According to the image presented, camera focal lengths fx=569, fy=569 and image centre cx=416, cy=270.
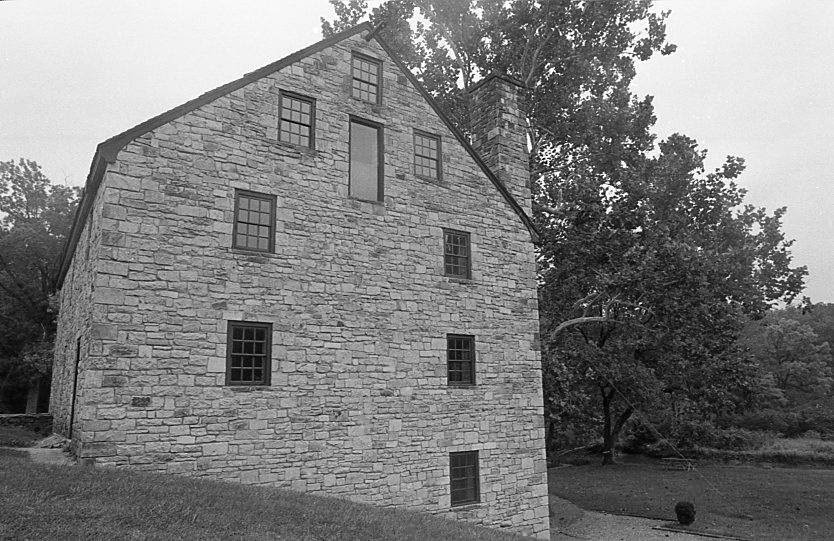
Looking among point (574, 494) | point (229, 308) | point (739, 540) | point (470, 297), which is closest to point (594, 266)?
point (470, 297)

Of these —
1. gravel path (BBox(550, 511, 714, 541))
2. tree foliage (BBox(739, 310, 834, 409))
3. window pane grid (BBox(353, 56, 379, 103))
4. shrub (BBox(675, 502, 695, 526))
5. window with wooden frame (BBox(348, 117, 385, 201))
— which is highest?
window pane grid (BBox(353, 56, 379, 103))

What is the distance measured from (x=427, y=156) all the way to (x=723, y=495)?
20428mm

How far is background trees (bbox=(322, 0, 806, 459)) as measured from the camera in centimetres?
1942

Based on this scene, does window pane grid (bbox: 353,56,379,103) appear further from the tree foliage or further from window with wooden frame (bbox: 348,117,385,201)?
the tree foliage

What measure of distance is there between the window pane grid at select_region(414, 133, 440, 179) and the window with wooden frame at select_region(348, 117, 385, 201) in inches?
45.2

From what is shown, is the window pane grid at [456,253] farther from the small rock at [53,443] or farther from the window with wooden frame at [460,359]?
the small rock at [53,443]

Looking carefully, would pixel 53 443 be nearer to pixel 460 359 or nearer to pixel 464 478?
pixel 464 478

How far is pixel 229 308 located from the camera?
37.3ft

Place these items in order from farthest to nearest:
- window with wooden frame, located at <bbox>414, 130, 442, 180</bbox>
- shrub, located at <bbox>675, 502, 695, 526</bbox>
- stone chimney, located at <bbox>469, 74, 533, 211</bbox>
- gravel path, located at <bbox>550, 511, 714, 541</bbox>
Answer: shrub, located at <bbox>675, 502, 695, 526</bbox> < gravel path, located at <bbox>550, 511, 714, 541</bbox> < stone chimney, located at <bbox>469, 74, 533, 211</bbox> < window with wooden frame, located at <bbox>414, 130, 442, 180</bbox>

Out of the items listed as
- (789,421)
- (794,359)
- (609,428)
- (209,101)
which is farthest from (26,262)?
(794,359)

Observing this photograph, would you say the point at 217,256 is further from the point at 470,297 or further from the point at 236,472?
the point at 470,297

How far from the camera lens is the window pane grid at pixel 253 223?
1191 centimetres

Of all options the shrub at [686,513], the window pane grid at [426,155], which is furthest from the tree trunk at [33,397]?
the shrub at [686,513]

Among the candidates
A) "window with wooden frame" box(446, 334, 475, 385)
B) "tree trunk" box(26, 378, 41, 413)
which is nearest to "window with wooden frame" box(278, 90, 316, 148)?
"window with wooden frame" box(446, 334, 475, 385)
